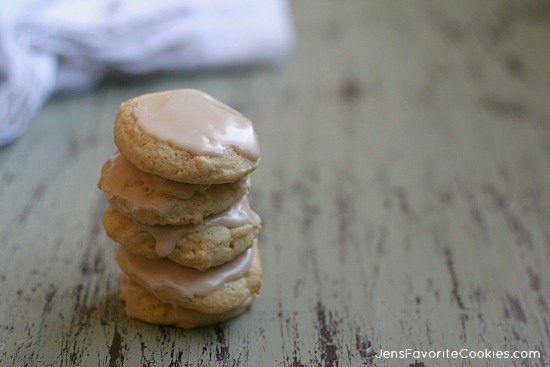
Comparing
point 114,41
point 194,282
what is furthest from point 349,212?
point 114,41

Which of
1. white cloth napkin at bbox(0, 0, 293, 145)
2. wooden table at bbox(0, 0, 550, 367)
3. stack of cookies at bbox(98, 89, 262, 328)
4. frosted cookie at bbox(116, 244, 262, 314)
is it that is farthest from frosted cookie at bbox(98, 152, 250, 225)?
white cloth napkin at bbox(0, 0, 293, 145)

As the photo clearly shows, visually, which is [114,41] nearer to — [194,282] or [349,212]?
[349,212]

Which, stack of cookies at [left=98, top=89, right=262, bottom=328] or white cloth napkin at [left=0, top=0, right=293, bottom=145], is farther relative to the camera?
white cloth napkin at [left=0, top=0, right=293, bottom=145]

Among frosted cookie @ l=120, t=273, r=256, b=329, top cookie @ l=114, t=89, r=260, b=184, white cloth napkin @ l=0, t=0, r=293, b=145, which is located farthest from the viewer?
white cloth napkin @ l=0, t=0, r=293, b=145

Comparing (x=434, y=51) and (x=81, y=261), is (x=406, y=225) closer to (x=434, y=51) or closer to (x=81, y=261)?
(x=81, y=261)

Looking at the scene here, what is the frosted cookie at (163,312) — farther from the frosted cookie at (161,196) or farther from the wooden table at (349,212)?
the frosted cookie at (161,196)

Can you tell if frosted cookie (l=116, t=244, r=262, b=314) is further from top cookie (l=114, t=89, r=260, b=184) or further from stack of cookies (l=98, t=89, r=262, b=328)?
top cookie (l=114, t=89, r=260, b=184)
